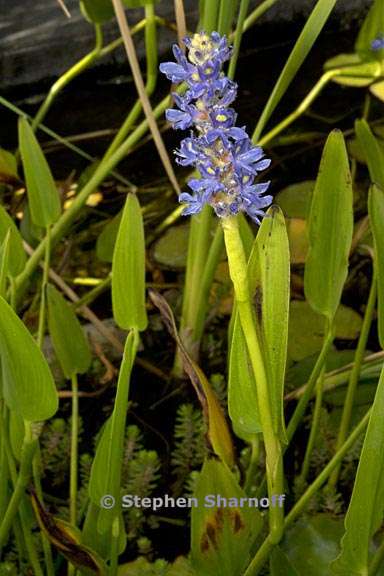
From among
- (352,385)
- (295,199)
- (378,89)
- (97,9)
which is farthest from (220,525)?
(378,89)

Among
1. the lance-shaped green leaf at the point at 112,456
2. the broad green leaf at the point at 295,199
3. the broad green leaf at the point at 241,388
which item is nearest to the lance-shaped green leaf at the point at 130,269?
the lance-shaped green leaf at the point at 112,456

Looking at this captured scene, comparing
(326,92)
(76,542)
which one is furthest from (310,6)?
(76,542)

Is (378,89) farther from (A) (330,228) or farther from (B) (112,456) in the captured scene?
(B) (112,456)

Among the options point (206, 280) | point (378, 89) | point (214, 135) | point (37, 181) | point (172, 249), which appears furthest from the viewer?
point (378, 89)

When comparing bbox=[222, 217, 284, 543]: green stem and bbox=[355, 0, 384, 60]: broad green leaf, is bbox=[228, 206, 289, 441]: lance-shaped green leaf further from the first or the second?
bbox=[355, 0, 384, 60]: broad green leaf

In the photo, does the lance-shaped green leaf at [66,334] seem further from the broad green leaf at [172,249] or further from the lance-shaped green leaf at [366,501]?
the broad green leaf at [172,249]

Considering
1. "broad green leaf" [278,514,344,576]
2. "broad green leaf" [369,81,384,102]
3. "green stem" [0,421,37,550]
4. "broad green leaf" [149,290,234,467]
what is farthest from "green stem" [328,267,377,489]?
"broad green leaf" [369,81,384,102]
